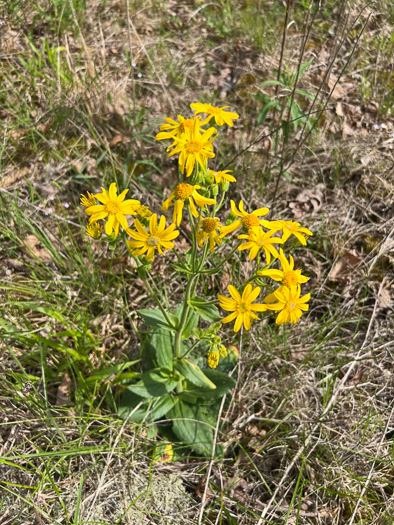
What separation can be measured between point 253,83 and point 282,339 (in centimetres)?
260

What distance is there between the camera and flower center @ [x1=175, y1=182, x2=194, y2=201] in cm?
203

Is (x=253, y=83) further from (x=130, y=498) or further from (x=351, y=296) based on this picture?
(x=130, y=498)

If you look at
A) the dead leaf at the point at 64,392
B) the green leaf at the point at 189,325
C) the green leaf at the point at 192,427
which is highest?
the green leaf at the point at 189,325

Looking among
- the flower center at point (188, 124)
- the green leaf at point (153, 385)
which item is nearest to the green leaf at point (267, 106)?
the flower center at point (188, 124)

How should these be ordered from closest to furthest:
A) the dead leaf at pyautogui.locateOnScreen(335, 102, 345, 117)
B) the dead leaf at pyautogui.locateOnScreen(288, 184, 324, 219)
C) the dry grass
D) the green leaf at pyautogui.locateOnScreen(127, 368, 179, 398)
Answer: the dry grass
the green leaf at pyautogui.locateOnScreen(127, 368, 179, 398)
the dead leaf at pyautogui.locateOnScreen(288, 184, 324, 219)
the dead leaf at pyautogui.locateOnScreen(335, 102, 345, 117)

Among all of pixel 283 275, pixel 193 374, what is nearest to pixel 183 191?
pixel 283 275

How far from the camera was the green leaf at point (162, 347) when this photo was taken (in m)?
2.79

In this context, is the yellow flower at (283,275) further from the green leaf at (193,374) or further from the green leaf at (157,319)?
the green leaf at (193,374)

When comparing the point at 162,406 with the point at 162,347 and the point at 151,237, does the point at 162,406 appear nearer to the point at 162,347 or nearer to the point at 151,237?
the point at 162,347

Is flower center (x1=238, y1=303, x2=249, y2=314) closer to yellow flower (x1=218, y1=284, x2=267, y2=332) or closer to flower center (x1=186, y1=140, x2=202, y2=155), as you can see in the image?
yellow flower (x1=218, y1=284, x2=267, y2=332)

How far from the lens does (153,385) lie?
2670 mm

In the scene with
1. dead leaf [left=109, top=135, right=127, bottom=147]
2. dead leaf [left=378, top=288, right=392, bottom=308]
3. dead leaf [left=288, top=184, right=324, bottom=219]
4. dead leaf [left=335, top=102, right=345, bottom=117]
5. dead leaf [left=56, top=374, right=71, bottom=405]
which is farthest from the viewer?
dead leaf [left=335, top=102, right=345, bottom=117]

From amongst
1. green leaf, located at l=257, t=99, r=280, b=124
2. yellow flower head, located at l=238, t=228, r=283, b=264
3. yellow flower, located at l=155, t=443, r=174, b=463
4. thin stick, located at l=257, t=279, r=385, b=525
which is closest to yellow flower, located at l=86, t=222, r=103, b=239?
yellow flower head, located at l=238, t=228, r=283, b=264

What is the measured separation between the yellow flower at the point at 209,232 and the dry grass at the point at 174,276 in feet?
3.41
